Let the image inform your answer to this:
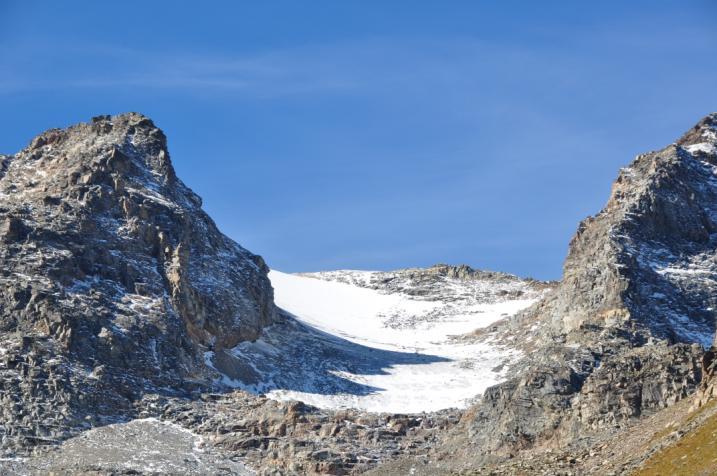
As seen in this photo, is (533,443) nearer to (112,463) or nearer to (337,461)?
(337,461)

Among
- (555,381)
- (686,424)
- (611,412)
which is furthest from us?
(555,381)

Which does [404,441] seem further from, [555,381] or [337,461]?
[555,381]

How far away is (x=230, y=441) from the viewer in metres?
190

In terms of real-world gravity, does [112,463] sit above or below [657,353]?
below

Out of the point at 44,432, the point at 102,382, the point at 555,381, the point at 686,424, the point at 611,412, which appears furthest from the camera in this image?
the point at 102,382

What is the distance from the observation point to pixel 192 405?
200 meters

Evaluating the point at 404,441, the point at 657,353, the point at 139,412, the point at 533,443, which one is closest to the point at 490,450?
the point at 533,443

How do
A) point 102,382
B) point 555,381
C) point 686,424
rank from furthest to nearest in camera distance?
point 102,382, point 555,381, point 686,424

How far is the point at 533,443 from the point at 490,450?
165 inches

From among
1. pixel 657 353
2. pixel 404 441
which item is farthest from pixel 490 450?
pixel 404 441

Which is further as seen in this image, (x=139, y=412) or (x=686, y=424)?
(x=139, y=412)

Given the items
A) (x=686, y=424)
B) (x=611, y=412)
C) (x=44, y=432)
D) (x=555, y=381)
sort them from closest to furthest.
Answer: (x=686, y=424)
(x=611, y=412)
(x=555, y=381)
(x=44, y=432)

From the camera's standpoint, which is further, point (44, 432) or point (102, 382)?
point (102, 382)

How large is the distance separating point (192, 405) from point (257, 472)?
20.0m
